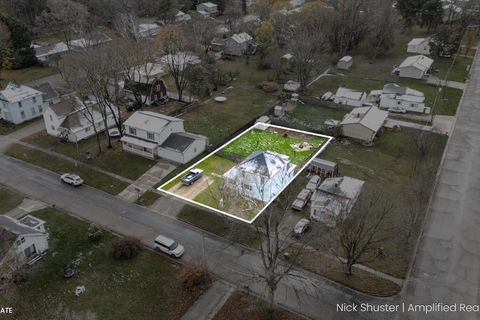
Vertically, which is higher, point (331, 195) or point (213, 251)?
point (331, 195)

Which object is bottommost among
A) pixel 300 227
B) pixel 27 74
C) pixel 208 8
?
pixel 300 227

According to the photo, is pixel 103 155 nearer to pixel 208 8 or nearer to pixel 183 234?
pixel 183 234

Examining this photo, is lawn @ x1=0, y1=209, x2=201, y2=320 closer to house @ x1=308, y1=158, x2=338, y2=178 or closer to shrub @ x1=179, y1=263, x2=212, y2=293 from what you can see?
shrub @ x1=179, y1=263, x2=212, y2=293

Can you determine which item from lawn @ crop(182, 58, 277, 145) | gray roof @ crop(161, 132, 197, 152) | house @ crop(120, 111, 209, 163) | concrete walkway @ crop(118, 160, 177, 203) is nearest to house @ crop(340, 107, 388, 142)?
lawn @ crop(182, 58, 277, 145)

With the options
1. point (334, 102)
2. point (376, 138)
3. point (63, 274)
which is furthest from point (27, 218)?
point (334, 102)

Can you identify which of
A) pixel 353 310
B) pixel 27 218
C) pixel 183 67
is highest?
pixel 183 67

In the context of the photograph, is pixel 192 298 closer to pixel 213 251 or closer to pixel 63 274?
Result: pixel 213 251

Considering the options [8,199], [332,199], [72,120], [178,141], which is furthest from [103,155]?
[332,199]
